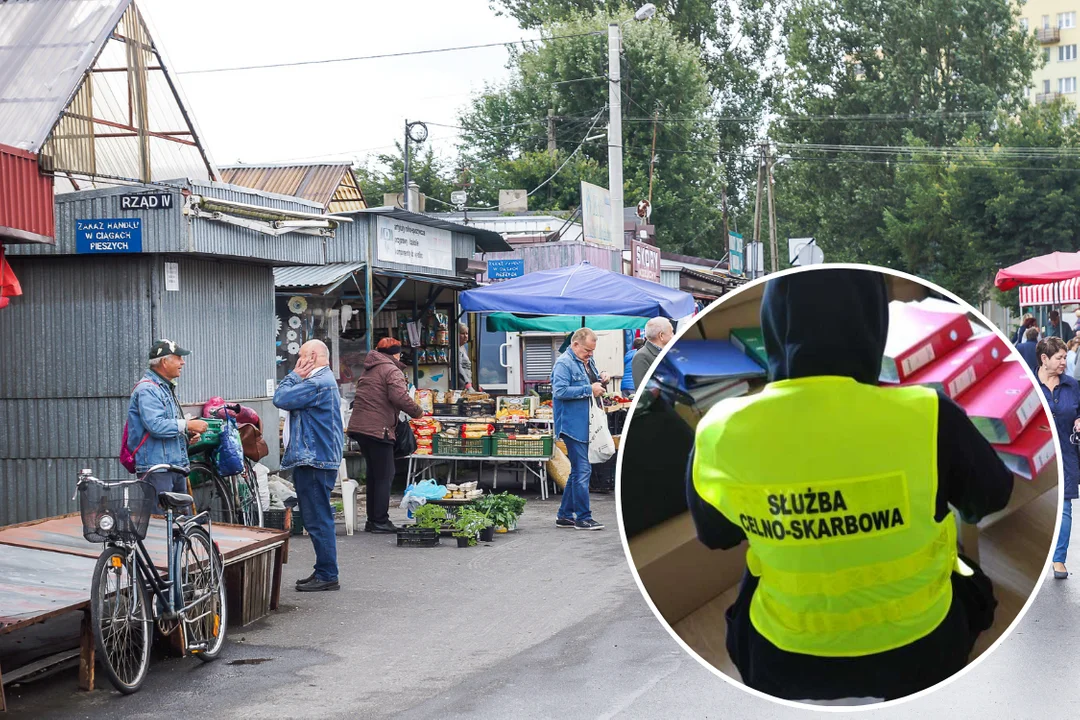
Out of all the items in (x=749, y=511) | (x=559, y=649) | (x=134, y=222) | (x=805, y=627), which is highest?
(x=134, y=222)

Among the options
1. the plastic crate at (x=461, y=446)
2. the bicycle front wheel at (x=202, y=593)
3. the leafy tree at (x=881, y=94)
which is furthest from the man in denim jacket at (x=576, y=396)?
the leafy tree at (x=881, y=94)

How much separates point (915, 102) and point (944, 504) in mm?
55024

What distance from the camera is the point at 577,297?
1395cm

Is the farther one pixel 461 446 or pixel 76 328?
pixel 461 446

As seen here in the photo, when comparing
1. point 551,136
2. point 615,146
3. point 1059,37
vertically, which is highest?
point 1059,37

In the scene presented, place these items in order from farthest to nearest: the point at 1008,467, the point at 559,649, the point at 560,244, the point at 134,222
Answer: the point at 560,244 → the point at 134,222 → the point at 559,649 → the point at 1008,467

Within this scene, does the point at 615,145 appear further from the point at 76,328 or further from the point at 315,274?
the point at 76,328

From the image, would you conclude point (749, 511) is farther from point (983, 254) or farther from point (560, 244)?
point (983, 254)

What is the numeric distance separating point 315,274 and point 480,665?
26.7 feet

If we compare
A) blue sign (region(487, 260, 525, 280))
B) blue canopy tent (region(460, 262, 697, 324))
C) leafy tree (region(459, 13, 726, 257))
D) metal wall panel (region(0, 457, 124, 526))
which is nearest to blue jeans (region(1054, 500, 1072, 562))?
metal wall panel (region(0, 457, 124, 526))

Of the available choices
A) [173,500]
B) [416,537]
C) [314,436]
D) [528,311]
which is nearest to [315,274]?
[528,311]

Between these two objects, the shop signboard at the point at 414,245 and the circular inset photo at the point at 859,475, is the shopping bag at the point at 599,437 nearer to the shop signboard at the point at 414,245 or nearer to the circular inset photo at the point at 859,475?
the shop signboard at the point at 414,245

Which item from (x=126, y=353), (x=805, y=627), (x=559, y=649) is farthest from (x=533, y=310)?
(x=805, y=627)

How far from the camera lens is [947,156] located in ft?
160
